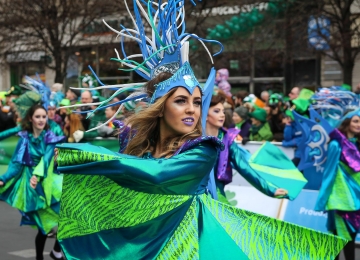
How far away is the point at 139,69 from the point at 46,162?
10.5ft

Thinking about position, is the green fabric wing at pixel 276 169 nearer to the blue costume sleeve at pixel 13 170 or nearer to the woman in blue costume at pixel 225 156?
the woman in blue costume at pixel 225 156

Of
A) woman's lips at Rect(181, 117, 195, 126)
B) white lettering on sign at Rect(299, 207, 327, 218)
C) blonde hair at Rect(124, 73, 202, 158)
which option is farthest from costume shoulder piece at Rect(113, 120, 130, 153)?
white lettering on sign at Rect(299, 207, 327, 218)

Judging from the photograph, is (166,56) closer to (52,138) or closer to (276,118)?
(52,138)

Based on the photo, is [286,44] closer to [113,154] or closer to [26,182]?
[26,182]

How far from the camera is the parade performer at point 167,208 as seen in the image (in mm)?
3062

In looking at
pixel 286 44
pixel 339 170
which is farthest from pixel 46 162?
pixel 286 44

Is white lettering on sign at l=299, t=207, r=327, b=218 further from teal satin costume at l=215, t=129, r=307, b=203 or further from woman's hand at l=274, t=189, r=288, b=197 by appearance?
woman's hand at l=274, t=189, r=288, b=197

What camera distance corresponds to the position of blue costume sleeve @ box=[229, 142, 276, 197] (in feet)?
18.0

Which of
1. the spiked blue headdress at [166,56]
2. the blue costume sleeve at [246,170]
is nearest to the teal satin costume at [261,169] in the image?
the blue costume sleeve at [246,170]

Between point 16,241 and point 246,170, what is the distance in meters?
3.69

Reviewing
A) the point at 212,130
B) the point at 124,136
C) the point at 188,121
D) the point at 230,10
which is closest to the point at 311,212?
the point at 212,130

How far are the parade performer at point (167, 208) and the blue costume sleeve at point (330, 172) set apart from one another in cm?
347

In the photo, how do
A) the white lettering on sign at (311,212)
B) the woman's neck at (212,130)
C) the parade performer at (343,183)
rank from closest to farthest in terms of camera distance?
the woman's neck at (212,130) < the parade performer at (343,183) < the white lettering on sign at (311,212)

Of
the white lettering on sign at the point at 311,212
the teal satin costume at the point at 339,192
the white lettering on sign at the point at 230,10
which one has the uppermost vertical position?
the white lettering on sign at the point at 230,10
